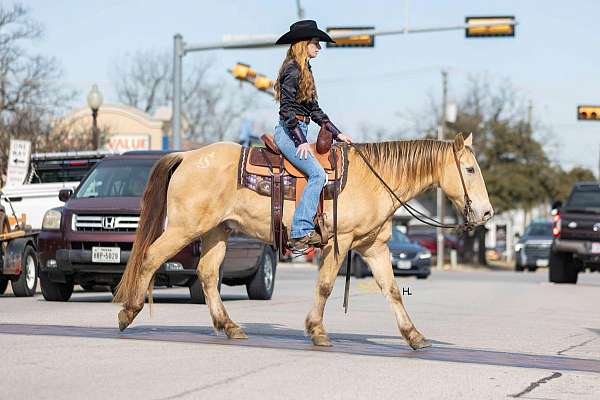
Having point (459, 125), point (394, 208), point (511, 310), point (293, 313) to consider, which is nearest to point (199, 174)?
point (394, 208)

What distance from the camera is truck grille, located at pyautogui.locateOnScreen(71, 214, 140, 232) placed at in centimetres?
1744

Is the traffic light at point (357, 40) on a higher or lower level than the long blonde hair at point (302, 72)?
higher

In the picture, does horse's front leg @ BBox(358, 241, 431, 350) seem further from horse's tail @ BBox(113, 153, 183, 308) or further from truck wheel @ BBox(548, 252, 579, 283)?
truck wheel @ BBox(548, 252, 579, 283)

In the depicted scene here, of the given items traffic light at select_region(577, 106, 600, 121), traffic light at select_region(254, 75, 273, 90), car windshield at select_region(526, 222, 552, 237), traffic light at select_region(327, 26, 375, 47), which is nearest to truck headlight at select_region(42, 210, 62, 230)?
traffic light at select_region(327, 26, 375, 47)

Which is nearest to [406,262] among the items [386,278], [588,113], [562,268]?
[562,268]

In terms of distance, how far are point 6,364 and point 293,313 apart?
24.8ft

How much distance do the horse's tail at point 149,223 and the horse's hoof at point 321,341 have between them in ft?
5.61

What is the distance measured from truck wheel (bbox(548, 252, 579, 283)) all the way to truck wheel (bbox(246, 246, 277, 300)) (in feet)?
39.4

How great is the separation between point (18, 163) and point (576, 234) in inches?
474

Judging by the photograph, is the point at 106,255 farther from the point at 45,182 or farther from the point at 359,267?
the point at 359,267

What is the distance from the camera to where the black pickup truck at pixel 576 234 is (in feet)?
95.5

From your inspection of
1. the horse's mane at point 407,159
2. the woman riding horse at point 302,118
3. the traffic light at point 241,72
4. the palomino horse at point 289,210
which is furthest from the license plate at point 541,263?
the woman riding horse at point 302,118

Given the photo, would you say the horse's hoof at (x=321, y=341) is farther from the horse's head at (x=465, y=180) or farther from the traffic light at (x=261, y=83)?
the traffic light at (x=261, y=83)

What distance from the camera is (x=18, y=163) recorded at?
26.6 meters
